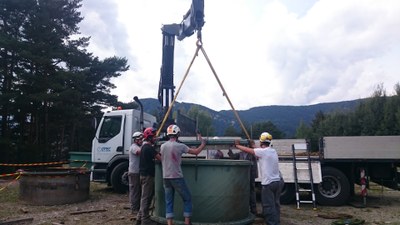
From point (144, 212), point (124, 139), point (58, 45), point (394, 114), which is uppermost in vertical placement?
point (58, 45)

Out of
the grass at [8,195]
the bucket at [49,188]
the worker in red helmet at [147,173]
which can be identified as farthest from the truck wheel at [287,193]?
the grass at [8,195]

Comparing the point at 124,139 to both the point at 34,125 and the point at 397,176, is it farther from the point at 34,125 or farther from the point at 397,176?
the point at 34,125

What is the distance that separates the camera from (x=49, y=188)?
10.9m

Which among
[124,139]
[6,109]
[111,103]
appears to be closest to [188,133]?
Answer: [124,139]

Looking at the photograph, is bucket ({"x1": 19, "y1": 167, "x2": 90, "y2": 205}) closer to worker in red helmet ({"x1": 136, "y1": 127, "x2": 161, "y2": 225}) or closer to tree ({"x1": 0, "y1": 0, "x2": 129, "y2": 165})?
worker in red helmet ({"x1": 136, "y1": 127, "x2": 161, "y2": 225})

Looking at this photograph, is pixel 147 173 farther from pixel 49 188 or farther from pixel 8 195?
pixel 8 195

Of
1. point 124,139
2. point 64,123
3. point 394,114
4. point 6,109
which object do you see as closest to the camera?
point 124,139

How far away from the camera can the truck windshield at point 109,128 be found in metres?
13.1

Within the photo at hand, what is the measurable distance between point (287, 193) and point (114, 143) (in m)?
6.12

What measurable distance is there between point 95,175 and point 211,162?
693 centimetres

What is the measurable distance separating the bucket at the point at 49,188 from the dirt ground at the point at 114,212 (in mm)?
264

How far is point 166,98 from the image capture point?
13695 millimetres

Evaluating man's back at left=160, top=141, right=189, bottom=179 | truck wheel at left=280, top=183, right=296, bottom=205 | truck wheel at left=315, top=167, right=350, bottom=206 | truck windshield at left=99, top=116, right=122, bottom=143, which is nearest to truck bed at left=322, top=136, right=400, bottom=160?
truck wheel at left=315, top=167, right=350, bottom=206

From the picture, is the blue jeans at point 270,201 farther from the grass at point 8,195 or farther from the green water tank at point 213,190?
the grass at point 8,195
